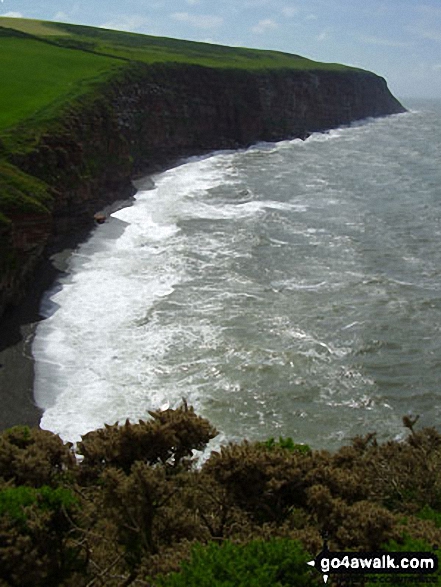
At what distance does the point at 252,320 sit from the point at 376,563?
58.3ft

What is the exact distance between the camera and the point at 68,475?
1199cm

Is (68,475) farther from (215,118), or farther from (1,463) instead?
(215,118)

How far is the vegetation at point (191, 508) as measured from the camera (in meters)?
8.52

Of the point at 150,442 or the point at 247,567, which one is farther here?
the point at 150,442

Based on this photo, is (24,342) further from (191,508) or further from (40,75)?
(40,75)

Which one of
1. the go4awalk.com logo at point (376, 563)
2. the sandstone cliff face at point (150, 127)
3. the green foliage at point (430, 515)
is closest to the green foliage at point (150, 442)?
the green foliage at point (430, 515)

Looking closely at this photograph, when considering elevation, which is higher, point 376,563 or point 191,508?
point 376,563

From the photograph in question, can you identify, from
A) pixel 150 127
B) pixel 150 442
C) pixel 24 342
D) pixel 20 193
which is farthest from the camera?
pixel 150 127

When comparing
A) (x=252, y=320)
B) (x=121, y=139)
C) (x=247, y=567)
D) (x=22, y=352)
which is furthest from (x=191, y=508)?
(x=121, y=139)

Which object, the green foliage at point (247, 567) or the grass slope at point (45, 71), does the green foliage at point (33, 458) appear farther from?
the grass slope at point (45, 71)

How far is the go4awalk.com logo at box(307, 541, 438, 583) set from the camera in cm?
809

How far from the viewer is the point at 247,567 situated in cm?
778

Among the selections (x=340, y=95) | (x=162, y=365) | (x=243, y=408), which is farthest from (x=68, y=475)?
(x=340, y=95)

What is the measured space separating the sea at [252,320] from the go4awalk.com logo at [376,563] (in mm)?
9674
